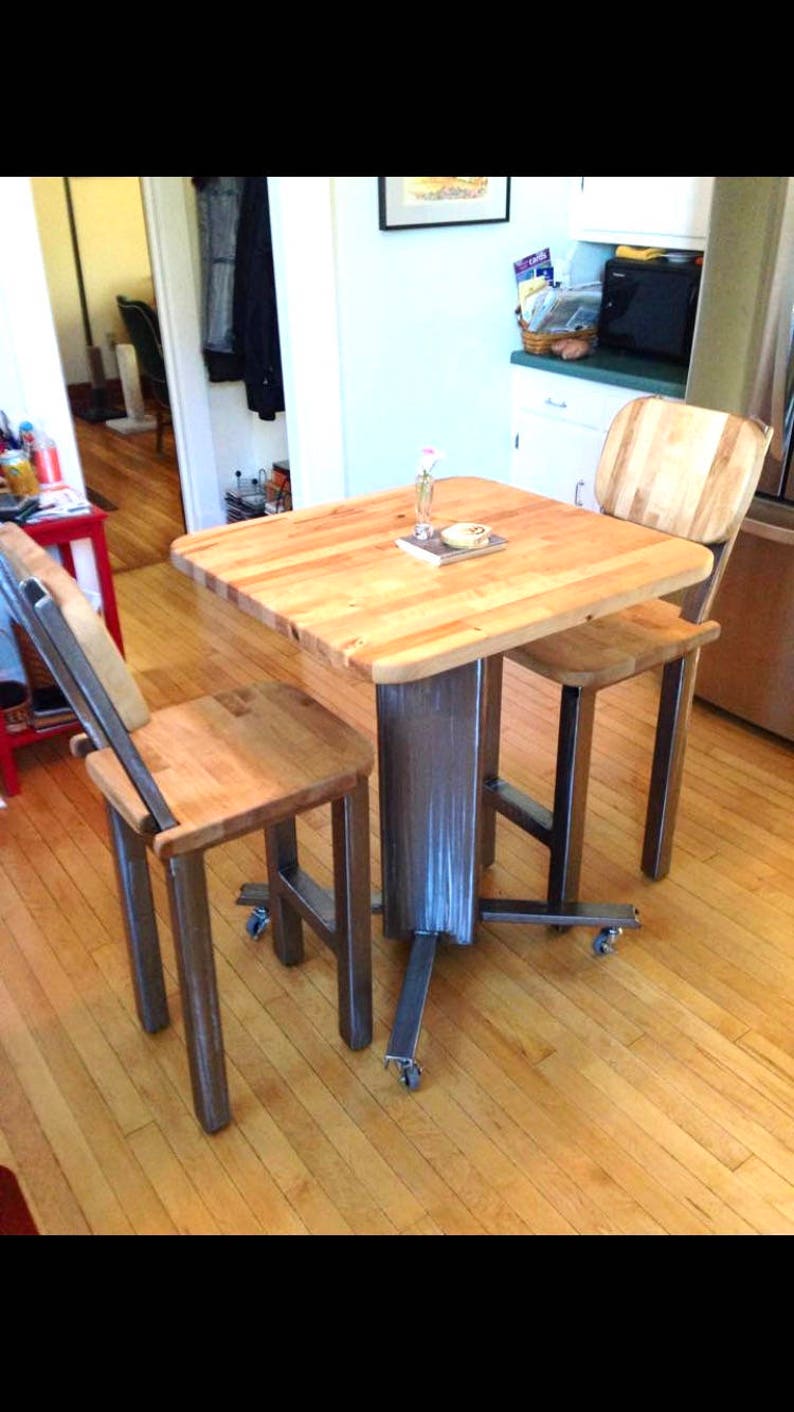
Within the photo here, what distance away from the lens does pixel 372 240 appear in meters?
3.18

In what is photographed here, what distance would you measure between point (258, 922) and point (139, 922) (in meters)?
0.40

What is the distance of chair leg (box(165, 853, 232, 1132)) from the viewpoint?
4.96 feet

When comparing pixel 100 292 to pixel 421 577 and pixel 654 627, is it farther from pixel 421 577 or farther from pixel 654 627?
pixel 421 577

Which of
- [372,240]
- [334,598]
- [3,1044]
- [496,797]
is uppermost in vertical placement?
[372,240]

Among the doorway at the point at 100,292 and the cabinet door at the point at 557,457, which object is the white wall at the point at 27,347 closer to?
the cabinet door at the point at 557,457

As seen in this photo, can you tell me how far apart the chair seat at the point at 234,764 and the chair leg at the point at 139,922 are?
12 cm

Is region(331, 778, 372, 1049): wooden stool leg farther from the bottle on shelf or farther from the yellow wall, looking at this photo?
the yellow wall

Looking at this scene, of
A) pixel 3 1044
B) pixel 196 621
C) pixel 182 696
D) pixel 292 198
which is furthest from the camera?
pixel 196 621

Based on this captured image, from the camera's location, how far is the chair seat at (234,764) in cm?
150

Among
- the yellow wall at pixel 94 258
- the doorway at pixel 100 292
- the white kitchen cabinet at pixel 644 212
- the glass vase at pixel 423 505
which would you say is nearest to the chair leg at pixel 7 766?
the glass vase at pixel 423 505

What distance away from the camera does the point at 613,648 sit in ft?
6.45
